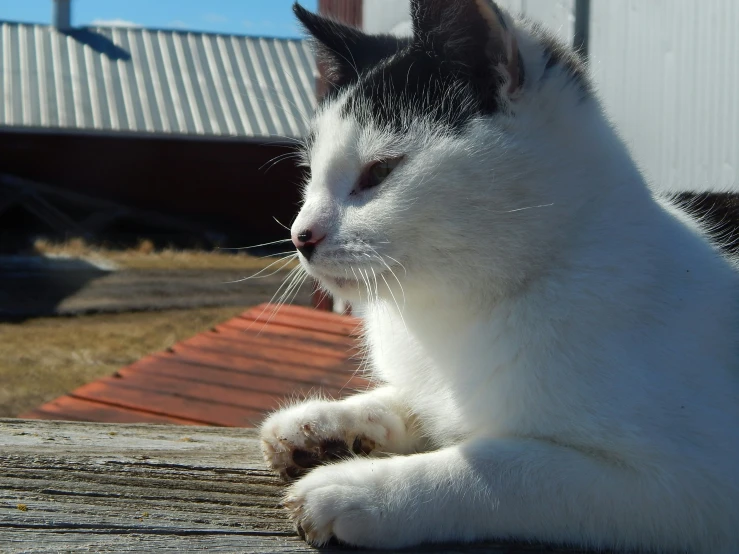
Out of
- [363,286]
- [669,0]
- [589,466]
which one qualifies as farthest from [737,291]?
[669,0]

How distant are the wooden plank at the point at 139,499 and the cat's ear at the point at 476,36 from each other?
752mm

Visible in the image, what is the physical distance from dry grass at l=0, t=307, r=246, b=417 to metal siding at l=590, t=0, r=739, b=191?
10.9ft

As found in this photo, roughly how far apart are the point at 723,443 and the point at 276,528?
0.66 meters

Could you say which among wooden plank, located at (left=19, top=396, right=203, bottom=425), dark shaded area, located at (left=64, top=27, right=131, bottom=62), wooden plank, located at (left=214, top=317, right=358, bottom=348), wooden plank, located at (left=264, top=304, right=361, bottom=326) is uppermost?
wooden plank, located at (left=19, top=396, right=203, bottom=425)

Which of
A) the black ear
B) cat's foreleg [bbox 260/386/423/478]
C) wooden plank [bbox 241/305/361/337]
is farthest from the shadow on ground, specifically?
cat's foreleg [bbox 260/386/423/478]

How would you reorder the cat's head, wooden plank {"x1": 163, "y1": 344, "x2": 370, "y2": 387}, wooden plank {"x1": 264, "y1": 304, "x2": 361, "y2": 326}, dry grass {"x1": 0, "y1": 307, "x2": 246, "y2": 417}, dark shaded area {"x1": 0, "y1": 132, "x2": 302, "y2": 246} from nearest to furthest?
the cat's head, wooden plank {"x1": 163, "y1": 344, "x2": 370, "y2": 387}, wooden plank {"x1": 264, "y1": 304, "x2": 361, "y2": 326}, dry grass {"x1": 0, "y1": 307, "x2": 246, "y2": 417}, dark shaded area {"x1": 0, "y1": 132, "x2": 302, "y2": 246}

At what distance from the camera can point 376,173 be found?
142cm

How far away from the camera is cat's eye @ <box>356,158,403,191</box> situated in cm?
141

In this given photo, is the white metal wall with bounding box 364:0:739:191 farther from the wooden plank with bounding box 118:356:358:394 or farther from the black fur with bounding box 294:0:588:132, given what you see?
the wooden plank with bounding box 118:356:358:394

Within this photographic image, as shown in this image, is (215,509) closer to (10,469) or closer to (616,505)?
(10,469)

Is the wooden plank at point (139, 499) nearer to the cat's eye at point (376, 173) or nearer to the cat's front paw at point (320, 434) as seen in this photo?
the cat's front paw at point (320, 434)

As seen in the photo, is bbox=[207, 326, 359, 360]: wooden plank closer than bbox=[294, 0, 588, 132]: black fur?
No

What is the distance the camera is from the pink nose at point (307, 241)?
137cm

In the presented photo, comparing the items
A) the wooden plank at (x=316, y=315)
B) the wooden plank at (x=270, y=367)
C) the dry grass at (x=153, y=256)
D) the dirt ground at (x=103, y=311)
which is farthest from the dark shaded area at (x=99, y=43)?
the wooden plank at (x=270, y=367)
